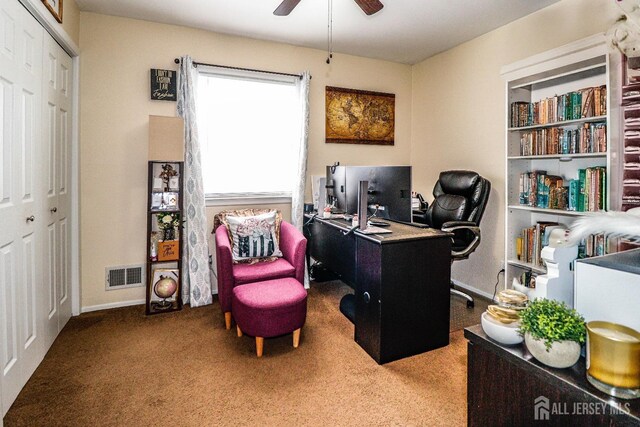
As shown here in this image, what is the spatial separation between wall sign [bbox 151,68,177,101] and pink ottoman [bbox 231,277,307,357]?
1.95 meters

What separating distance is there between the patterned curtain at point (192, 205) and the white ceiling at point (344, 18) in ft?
1.44

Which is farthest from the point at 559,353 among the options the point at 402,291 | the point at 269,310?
the point at 269,310

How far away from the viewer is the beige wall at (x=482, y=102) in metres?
2.74

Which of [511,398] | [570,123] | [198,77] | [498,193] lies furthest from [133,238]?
[570,123]

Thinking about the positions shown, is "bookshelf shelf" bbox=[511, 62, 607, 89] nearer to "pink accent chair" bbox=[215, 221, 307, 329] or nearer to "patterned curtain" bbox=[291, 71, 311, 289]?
"patterned curtain" bbox=[291, 71, 311, 289]

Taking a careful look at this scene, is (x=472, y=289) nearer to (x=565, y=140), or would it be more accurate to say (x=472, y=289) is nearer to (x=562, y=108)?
(x=565, y=140)

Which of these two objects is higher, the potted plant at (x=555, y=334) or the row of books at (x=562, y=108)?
the row of books at (x=562, y=108)

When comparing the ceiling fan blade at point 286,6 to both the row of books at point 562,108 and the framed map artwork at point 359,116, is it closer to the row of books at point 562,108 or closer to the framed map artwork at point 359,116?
the framed map artwork at point 359,116

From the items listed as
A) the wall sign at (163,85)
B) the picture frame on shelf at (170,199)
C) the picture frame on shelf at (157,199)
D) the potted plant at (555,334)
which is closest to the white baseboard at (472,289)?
the potted plant at (555,334)

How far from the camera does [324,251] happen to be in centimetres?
319

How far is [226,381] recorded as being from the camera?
202 cm

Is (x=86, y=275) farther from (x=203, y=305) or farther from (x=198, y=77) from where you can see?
(x=198, y=77)

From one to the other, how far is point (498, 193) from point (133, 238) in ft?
11.3

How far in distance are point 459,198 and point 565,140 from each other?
916 millimetres
